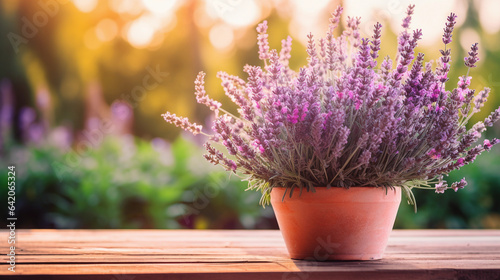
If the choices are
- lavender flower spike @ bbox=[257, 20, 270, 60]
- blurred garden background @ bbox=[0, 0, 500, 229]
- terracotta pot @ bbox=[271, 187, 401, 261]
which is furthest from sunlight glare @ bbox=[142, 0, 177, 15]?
terracotta pot @ bbox=[271, 187, 401, 261]

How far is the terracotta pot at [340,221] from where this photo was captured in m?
1.26

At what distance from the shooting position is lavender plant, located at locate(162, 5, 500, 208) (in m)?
1.19

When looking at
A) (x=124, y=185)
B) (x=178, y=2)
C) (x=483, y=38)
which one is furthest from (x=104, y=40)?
(x=483, y=38)

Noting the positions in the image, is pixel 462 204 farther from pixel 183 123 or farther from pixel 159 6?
pixel 159 6

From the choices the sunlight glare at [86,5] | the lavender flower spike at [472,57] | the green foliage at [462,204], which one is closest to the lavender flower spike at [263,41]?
the lavender flower spike at [472,57]

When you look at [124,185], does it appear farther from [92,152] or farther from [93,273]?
[93,273]

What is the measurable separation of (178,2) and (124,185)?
4.36 meters

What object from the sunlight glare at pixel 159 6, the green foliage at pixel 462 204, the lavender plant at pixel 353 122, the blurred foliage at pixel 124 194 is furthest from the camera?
the sunlight glare at pixel 159 6

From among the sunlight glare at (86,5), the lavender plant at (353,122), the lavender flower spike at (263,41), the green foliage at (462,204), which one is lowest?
the green foliage at (462,204)

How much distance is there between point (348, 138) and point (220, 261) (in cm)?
42

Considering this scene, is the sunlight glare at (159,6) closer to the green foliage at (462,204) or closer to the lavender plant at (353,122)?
the green foliage at (462,204)

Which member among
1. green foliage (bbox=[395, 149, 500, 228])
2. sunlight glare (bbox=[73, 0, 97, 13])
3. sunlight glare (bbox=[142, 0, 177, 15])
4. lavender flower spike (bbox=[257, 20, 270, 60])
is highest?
sunlight glare (bbox=[73, 0, 97, 13])

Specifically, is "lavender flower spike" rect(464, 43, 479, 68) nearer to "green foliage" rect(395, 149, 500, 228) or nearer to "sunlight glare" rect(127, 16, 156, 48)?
"green foliage" rect(395, 149, 500, 228)

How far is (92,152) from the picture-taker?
12.7 ft
